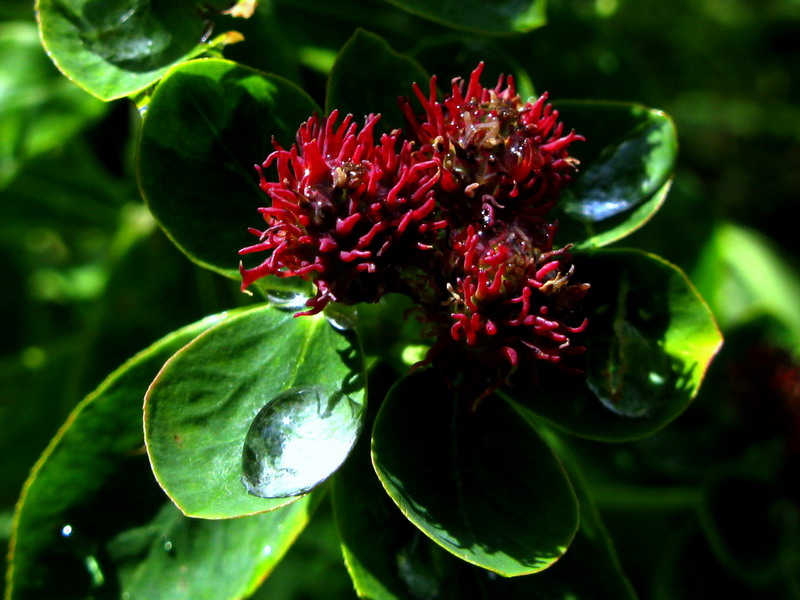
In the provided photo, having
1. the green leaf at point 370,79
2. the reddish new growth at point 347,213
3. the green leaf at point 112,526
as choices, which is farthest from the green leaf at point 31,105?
the reddish new growth at point 347,213

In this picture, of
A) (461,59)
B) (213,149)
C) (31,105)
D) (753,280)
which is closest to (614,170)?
(461,59)

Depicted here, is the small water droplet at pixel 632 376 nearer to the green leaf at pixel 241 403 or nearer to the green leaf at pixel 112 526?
the green leaf at pixel 241 403

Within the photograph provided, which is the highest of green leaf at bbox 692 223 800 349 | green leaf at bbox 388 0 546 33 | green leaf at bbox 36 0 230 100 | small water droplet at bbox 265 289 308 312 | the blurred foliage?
green leaf at bbox 36 0 230 100

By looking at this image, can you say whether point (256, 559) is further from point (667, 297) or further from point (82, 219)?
point (82, 219)

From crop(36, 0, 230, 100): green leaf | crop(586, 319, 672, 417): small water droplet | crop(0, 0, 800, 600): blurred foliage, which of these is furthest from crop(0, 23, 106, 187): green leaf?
crop(586, 319, 672, 417): small water droplet

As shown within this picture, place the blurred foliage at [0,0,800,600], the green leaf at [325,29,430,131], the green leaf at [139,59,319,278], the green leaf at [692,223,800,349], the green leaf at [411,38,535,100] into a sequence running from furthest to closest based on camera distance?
1. the green leaf at [692,223,800,349]
2. the blurred foliage at [0,0,800,600]
3. the green leaf at [411,38,535,100]
4. the green leaf at [325,29,430,131]
5. the green leaf at [139,59,319,278]

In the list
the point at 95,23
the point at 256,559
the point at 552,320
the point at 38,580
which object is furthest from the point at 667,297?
the point at 38,580

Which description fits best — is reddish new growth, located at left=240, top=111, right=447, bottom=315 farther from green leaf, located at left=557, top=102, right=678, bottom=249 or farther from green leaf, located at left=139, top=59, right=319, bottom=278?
green leaf, located at left=557, top=102, right=678, bottom=249
